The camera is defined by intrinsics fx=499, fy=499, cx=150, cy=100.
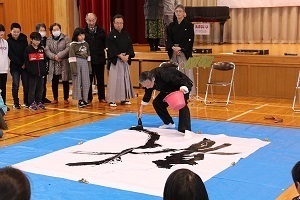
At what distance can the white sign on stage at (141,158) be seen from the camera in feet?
14.5

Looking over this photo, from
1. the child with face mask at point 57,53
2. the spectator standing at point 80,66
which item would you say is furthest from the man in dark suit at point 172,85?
the child with face mask at point 57,53

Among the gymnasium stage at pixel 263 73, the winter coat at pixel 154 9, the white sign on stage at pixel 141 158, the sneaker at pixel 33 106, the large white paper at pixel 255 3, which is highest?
the large white paper at pixel 255 3

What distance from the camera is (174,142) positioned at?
5.70 meters

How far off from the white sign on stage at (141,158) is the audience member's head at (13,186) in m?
2.61

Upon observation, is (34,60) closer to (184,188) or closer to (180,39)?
(180,39)

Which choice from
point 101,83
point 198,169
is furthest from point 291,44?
point 198,169

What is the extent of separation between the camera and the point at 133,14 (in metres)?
12.8

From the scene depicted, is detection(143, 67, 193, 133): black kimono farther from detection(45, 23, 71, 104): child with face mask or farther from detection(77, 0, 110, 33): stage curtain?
detection(77, 0, 110, 33): stage curtain

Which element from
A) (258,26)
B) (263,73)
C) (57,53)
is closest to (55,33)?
(57,53)

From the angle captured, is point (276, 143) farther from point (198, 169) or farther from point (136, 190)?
point (136, 190)

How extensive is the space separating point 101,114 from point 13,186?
6205 mm

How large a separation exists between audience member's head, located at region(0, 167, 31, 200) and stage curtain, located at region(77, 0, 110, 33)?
34.5 ft

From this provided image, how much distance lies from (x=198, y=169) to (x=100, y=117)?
10.0ft

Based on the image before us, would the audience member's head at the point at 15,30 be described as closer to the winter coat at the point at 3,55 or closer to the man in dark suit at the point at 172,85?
the winter coat at the point at 3,55
